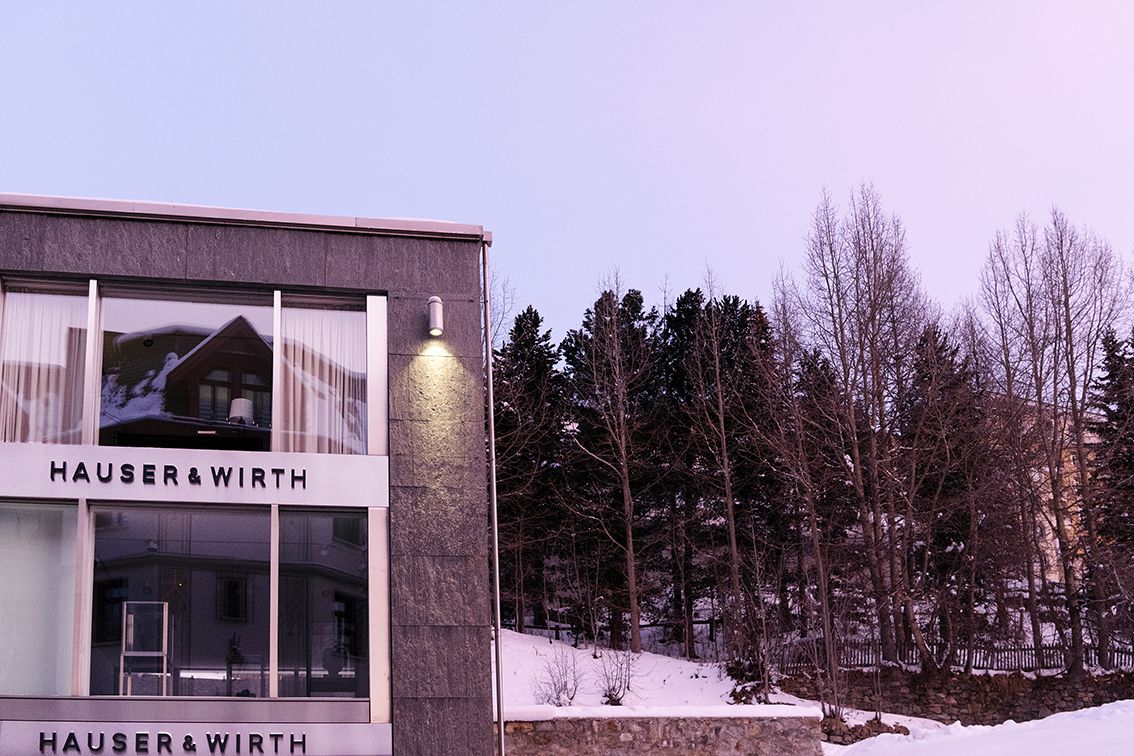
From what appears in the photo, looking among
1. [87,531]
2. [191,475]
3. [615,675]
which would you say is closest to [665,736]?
[191,475]

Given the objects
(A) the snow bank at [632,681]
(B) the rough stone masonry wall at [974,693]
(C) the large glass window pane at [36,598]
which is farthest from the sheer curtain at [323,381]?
(B) the rough stone masonry wall at [974,693]

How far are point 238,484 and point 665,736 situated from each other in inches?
264

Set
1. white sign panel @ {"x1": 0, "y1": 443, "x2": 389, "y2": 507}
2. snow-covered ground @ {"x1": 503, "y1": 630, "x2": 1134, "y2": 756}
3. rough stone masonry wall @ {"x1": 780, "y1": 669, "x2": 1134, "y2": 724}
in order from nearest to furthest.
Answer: snow-covered ground @ {"x1": 503, "y1": 630, "x2": 1134, "y2": 756}, white sign panel @ {"x1": 0, "y1": 443, "x2": 389, "y2": 507}, rough stone masonry wall @ {"x1": 780, "y1": 669, "x2": 1134, "y2": 724}

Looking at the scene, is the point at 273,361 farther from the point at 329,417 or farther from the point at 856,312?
the point at 856,312

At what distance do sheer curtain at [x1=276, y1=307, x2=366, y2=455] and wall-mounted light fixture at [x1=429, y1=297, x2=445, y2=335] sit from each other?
0.74 meters

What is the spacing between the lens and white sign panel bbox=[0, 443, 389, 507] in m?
10.9

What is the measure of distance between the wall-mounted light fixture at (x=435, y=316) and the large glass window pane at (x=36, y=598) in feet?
12.4

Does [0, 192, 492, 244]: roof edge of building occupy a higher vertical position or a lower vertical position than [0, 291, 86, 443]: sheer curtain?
higher

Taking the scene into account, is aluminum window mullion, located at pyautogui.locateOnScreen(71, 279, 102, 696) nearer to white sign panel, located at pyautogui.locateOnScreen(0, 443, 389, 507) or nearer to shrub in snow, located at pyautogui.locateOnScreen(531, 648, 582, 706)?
white sign panel, located at pyautogui.locateOnScreen(0, 443, 389, 507)

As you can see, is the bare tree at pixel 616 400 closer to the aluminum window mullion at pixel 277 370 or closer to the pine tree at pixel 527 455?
the pine tree at pixel 527 455

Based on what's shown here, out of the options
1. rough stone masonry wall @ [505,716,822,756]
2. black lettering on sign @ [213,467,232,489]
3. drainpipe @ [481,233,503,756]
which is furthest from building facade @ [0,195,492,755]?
rough stone masonry wall @ [505,716,822,756]

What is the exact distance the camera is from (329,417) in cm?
1180

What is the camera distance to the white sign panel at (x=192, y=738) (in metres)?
10.3

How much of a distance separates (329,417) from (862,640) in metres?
20.0
